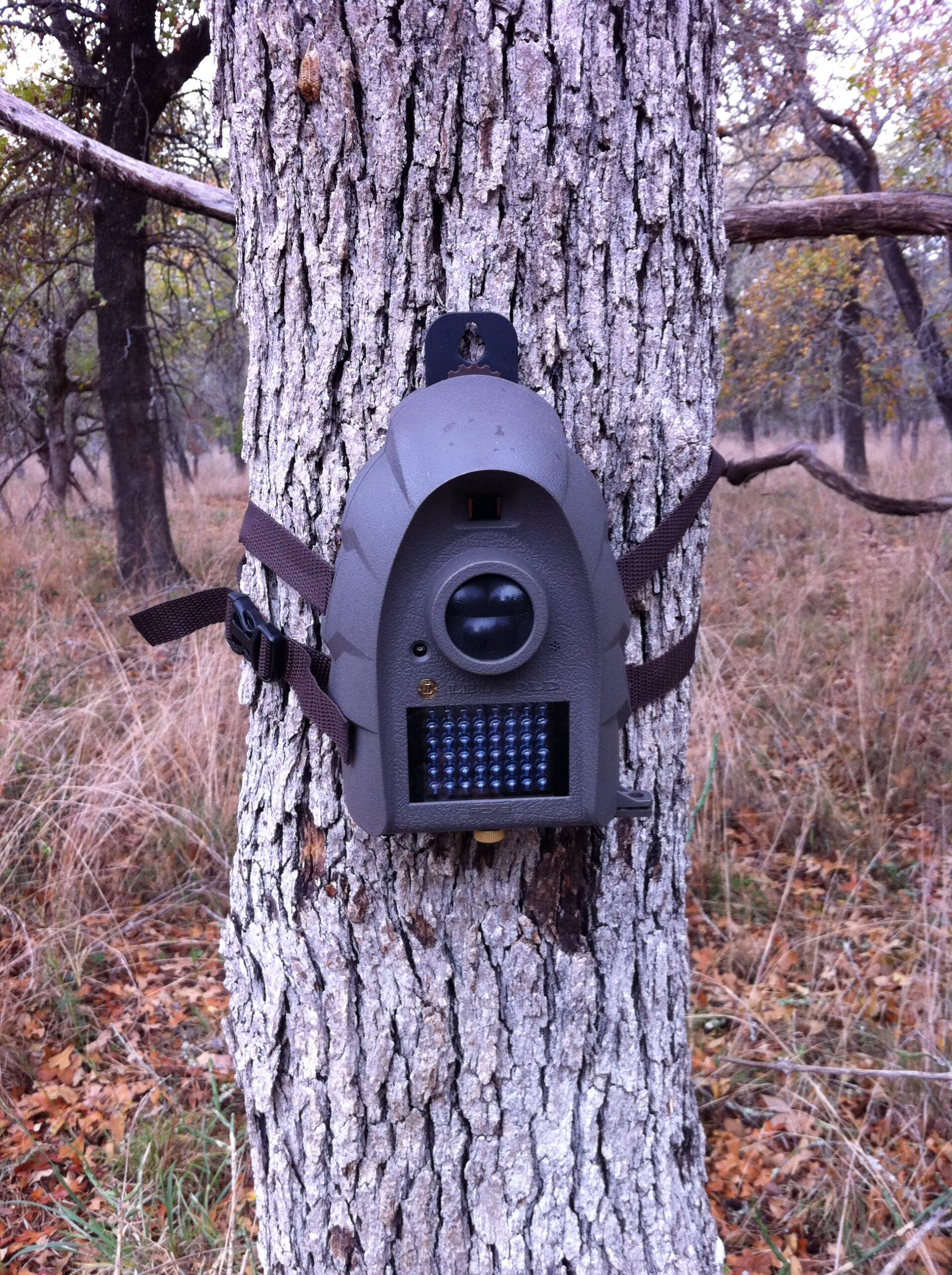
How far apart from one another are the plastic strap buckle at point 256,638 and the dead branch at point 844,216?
1.94m

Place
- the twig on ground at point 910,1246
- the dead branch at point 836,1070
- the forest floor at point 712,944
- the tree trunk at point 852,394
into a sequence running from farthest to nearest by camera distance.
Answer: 1. the tree trunk at point 852,394
2. the forest floor at point 712,944
3. the dead branch at point 836,1070
4. the twig on ground at point 910,1246

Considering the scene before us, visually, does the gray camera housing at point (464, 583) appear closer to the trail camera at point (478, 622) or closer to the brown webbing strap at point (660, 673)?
the trail camera at point (478, 622)

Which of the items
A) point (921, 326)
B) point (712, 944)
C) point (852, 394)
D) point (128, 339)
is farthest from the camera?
point (852, 394)

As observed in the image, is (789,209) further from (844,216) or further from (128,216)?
(128,216)

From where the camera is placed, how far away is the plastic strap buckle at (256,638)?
1200mm

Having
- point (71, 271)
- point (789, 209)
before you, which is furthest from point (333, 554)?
point (71, 271)

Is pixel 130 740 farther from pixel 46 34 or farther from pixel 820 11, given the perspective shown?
pixel 820 11

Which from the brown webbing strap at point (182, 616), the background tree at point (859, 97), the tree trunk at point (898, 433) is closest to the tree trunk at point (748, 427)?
the tree trunk at point (898, 433)

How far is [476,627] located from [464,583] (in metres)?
0.05

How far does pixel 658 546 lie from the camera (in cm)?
123

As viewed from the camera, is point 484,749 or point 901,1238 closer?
point 484,749

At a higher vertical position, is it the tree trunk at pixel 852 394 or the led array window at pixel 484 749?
the tree trunk at pixel 852 394

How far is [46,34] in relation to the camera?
17.9 ft

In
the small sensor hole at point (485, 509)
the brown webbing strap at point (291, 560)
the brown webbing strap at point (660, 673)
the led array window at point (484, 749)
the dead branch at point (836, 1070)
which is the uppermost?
the small sensor hole at point (485, 509)
